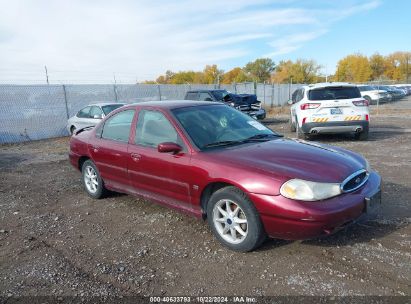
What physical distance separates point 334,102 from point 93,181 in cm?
680

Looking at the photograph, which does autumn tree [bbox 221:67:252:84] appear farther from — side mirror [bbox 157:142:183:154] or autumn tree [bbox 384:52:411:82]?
side mirror [bbox 157:142:183:154]

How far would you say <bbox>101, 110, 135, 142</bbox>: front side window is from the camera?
5.05 meters

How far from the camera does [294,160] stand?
12.2 feet

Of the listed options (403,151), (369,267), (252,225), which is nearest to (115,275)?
(252,225)

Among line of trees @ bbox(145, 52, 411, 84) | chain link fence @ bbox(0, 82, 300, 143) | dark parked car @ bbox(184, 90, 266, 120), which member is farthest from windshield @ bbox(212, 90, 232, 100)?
line of trees @ bbox(145, 52, 411, 84)

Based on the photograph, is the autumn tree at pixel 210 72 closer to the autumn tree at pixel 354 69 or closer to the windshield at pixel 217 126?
the autumn tree at pixel 354 69

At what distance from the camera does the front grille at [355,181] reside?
11.5 ft

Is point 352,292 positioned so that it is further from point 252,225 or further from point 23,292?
point 23,292

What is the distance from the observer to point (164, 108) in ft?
15.2

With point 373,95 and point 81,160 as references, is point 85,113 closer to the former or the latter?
point 81,160

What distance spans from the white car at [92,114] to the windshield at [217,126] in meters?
8.00

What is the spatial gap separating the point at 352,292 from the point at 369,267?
1.58 ft

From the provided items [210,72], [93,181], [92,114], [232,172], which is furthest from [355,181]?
[210,72]

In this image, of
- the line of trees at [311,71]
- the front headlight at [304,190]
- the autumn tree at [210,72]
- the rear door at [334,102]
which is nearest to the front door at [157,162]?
the front headlight at [304,190]
